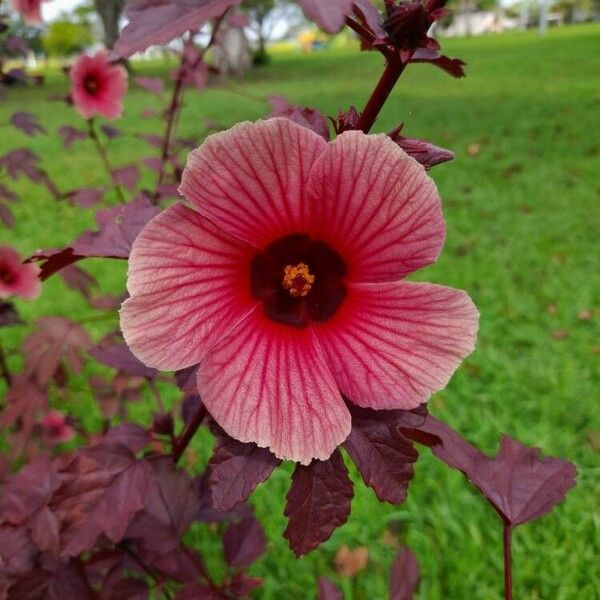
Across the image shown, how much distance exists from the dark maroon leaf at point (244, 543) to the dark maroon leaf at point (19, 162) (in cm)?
133

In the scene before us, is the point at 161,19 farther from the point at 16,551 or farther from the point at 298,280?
the point at 16,551

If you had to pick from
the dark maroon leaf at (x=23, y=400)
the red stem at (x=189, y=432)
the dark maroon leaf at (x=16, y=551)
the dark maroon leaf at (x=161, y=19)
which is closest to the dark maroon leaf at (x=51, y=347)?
the dark maroon leaf at (x=23, y=400)

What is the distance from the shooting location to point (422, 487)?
2.31 m

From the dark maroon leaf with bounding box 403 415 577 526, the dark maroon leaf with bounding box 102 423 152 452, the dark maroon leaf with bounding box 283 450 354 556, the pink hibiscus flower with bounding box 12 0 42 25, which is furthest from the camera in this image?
the pink hibiscus flower with bounding box 12 0 42 25

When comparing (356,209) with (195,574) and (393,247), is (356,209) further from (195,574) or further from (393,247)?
(195,574)

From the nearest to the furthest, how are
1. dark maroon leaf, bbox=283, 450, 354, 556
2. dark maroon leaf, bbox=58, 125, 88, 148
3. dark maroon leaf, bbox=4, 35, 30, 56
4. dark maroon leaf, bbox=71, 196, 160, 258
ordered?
dark maroon leaf, bbox=283, 450, 354, 556, dark maroon leaf, bbox=71, 196, 160, 258, dark maroon leaf, bbox=4, 35, 30, 56, dark maroon leaf, bbox=58, 125, 88, 148

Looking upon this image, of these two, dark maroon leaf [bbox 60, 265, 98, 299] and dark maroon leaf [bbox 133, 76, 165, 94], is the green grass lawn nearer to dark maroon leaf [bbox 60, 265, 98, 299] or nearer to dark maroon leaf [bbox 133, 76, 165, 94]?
dark maroon leaf [bbox 133, 76, 165, 94]

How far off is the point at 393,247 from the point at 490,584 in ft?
5.11

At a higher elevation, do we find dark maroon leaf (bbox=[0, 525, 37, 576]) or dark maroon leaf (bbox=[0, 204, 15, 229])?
dark maroon leaf (bbox=[0, 204, 15, 229])

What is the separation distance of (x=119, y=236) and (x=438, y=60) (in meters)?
0.44

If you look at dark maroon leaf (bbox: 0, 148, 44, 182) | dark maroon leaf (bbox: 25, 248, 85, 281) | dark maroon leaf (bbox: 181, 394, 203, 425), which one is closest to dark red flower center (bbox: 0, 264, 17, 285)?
dark maroon leaf (bbox: 0, 148, 44, 182)

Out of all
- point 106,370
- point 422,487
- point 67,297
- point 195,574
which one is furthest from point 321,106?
point 195,574

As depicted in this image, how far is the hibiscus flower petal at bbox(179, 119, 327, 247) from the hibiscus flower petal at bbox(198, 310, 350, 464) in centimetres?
13

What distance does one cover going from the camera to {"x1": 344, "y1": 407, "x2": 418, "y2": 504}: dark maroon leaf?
76 cm
